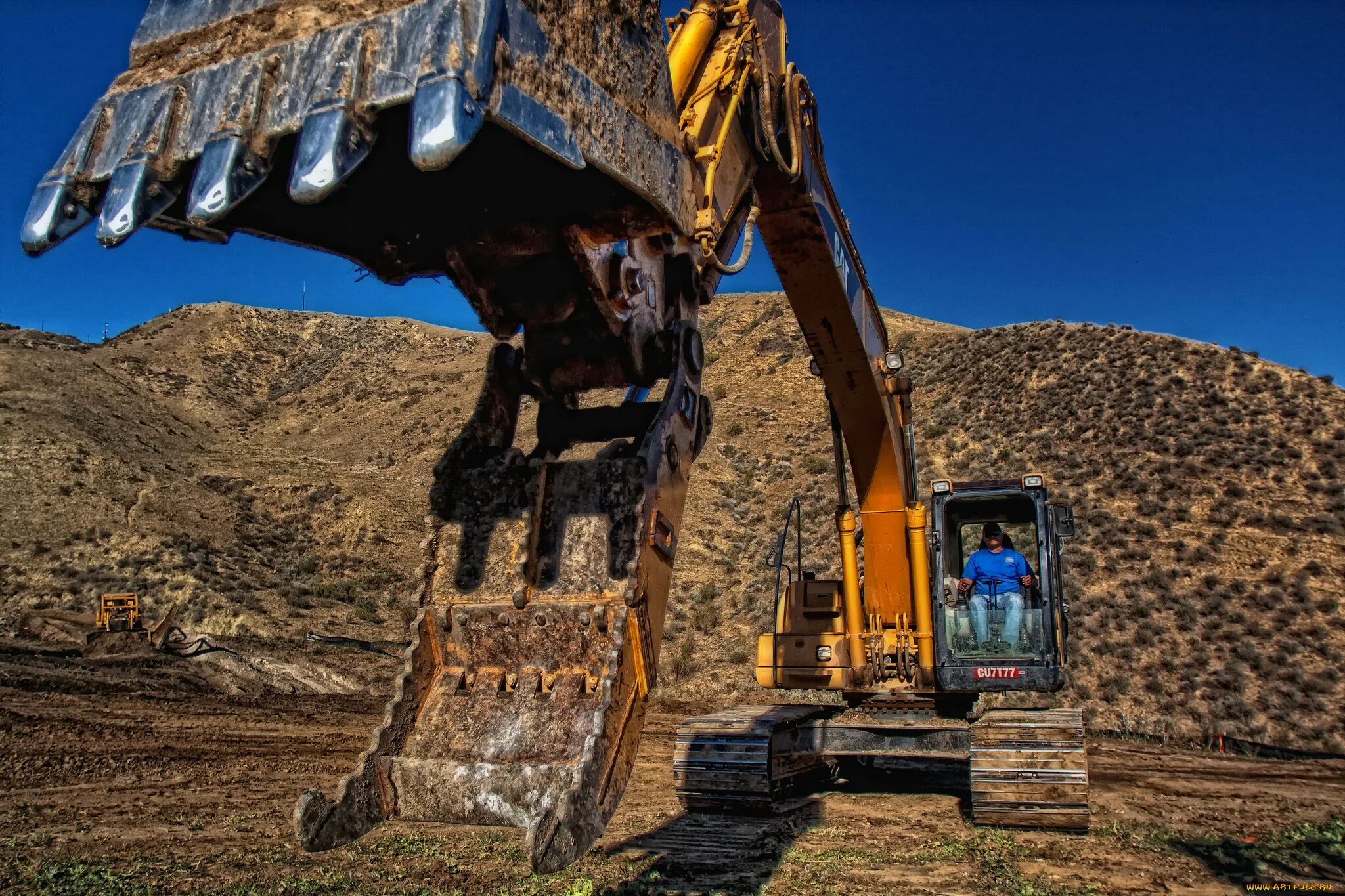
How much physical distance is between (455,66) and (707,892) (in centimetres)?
531

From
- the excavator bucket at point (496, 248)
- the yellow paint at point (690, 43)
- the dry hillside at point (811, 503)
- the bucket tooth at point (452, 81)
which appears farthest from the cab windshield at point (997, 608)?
the dry hillside at point (811, 503)

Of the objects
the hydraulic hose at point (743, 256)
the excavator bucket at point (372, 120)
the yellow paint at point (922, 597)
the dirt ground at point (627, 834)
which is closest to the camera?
the excavator bucket at point (372, 120)

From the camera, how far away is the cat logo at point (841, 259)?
774 centimetres

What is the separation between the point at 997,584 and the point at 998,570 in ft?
0.39

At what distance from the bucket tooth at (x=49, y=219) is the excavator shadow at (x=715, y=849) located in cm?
477

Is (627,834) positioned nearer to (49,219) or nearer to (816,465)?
(49,219)

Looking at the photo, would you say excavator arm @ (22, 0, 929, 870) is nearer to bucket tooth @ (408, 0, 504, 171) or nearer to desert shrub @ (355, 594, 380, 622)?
bucket tooth @ (408, 0, 504, 171)

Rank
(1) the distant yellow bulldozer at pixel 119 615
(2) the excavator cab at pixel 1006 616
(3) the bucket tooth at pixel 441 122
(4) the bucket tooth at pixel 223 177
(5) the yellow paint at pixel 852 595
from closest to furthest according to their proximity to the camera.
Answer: (3) the bucket tooth at pixel 441 122, (4) the bucket tooth at pixel 223 177, (2) the excavator cab at pixel 1006 616, (5) the yellow paint at pixel 852 595, (1) the distant yellow bulldozer at pixel 119 615

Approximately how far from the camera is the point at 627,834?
8.45 meters

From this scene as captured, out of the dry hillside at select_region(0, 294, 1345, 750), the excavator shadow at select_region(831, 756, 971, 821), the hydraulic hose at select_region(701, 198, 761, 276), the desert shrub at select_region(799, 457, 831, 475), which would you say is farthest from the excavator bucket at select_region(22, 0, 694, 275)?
the desert shrub at select_region(799, 457, 831, 475)

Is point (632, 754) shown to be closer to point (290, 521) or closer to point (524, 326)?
point (524, 326)

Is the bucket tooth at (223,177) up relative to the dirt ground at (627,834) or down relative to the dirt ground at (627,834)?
up

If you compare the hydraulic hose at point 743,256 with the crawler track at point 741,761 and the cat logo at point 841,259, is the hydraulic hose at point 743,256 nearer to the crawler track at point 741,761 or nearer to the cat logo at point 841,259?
the cat logo at point 841,259

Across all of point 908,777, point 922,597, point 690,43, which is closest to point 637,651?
point 690,43
